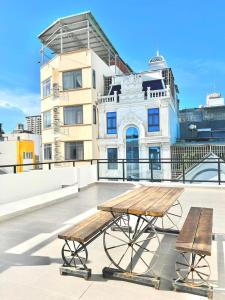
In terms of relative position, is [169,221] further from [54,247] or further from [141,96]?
[141,96]

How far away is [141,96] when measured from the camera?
57.2 feet

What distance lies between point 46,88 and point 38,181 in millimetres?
15877

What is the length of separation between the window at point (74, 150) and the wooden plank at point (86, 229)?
1537 centimetres

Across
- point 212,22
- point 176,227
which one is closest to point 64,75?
point 212,22

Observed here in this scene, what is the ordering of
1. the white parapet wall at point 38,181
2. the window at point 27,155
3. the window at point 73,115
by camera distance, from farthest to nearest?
the window at point 27,155, the window at point 73,115, the white parapet wall at point 38,181

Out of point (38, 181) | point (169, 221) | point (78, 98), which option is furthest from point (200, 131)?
point (169, 221)

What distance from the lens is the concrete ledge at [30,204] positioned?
14.7ft

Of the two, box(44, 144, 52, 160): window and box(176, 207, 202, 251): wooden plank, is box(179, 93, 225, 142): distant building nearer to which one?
box(44, 144, 52, 160): window

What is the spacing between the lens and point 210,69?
31.0m

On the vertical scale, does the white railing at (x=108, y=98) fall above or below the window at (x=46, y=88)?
below

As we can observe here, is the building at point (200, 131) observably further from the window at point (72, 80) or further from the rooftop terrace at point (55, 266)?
the rooftop terrace at point (55, 266)

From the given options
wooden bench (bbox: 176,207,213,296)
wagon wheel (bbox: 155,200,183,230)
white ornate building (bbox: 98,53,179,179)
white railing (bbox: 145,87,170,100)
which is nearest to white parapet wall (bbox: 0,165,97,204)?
wagon wheel (bbox: 155,200,183,230)

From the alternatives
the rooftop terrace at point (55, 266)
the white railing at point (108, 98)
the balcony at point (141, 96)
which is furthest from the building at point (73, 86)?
the rooftop terrace at point (55, 266)

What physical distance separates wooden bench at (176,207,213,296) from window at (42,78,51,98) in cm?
1883
